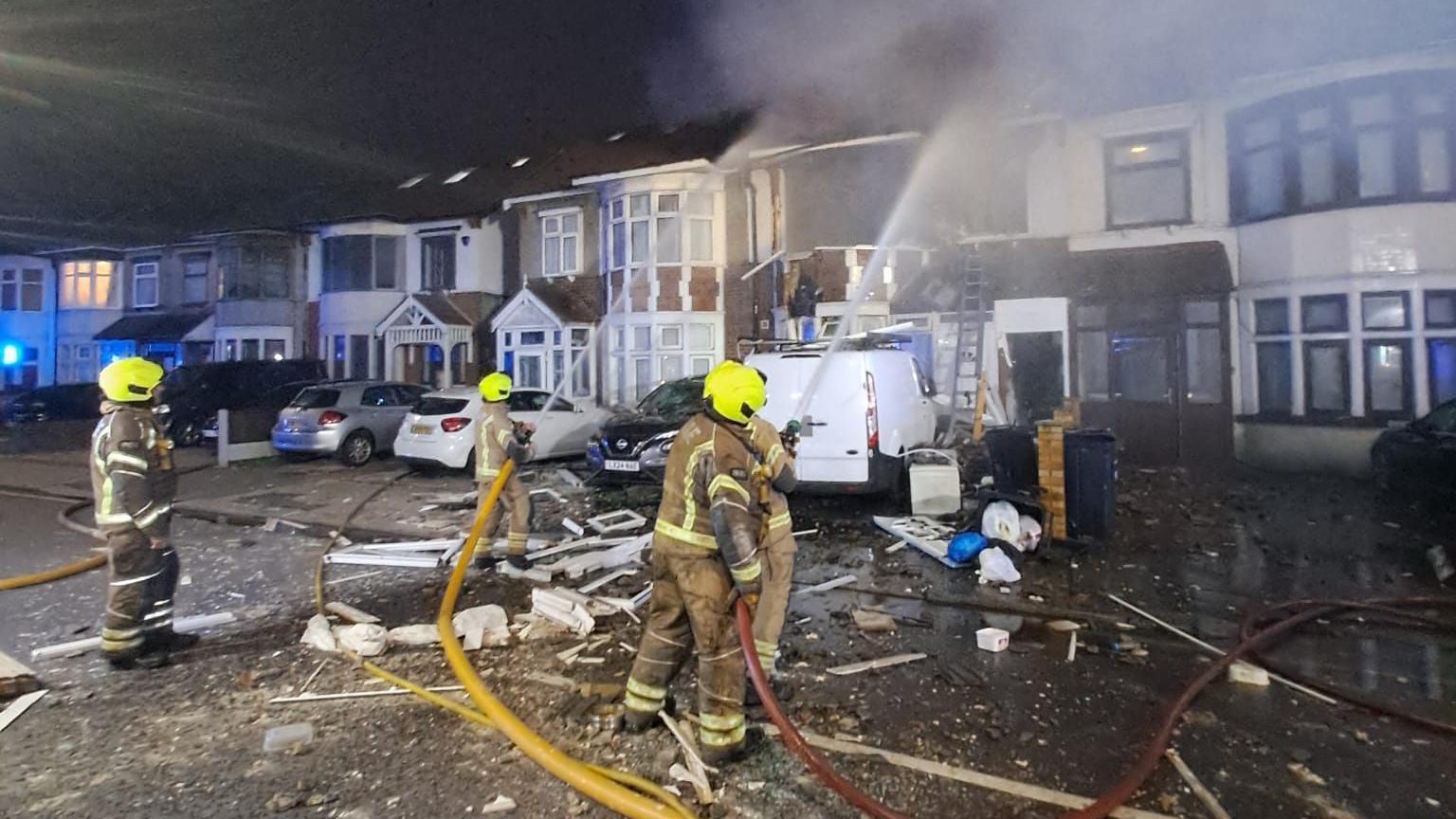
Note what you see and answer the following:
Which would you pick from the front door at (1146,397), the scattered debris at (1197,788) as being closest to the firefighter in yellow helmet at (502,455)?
the scattered debris at (1197,788)

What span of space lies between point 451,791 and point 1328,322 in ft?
43.0

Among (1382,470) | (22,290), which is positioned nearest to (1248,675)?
(1382,470)

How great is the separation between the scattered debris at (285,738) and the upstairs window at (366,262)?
20990 millimetres

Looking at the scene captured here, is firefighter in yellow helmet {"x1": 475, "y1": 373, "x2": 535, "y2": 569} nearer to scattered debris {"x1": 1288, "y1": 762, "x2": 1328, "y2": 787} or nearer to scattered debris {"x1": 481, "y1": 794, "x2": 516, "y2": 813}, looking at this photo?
scattered debris {"x1": 481, "y1": 794, "x2": 516, "y2": 813}

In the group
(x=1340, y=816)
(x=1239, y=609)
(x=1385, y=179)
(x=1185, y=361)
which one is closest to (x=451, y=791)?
(x=1340, y=816)

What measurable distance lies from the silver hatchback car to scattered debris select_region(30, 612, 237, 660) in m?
7.93

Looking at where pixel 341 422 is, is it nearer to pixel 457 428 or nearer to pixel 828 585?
pixel 457 428

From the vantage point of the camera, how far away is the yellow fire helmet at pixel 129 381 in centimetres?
427

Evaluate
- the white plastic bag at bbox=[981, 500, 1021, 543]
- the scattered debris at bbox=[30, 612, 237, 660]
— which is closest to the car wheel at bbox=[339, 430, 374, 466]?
the scattered debris at bbox=[30, 612, 237, 660]

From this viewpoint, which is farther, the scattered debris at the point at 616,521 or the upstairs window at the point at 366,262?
the upstairs window at the point at 366,262

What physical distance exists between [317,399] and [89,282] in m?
22.5

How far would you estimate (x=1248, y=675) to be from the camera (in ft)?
13.0

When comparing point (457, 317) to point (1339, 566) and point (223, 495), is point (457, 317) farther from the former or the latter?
point (1339, 566)

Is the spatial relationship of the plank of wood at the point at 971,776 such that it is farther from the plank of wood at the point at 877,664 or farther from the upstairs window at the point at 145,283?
the upstairs window at the point at 145,283
